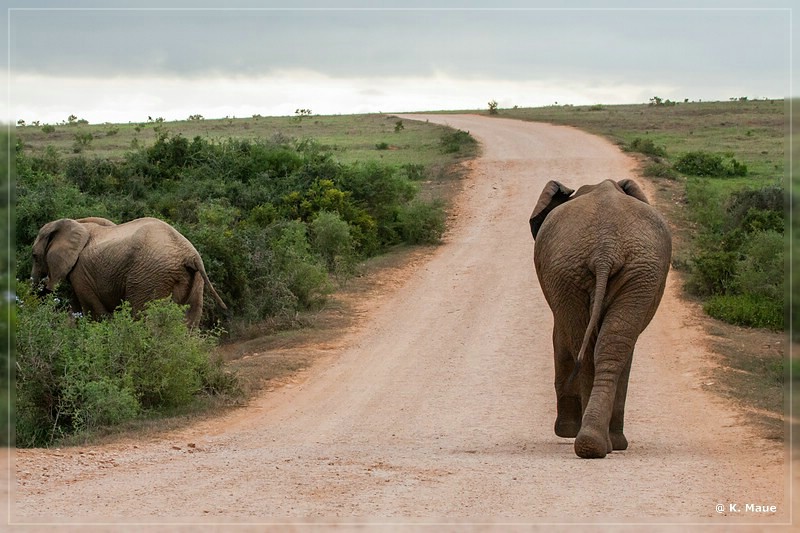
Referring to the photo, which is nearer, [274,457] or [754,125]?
[274,457]

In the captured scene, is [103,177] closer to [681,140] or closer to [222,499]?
[222,499]

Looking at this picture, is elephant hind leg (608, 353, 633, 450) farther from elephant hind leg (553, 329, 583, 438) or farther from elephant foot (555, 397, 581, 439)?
elephant foot (555, 397, 581, 439)

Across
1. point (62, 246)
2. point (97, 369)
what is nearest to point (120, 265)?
point (62, 246)

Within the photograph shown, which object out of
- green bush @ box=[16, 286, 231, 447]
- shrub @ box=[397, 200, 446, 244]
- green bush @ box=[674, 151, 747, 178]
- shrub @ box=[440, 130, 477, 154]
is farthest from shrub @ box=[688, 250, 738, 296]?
shrub @ box=[440, 130, 477, 154]

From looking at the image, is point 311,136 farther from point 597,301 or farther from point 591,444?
point 591,444

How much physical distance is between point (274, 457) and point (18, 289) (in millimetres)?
5398

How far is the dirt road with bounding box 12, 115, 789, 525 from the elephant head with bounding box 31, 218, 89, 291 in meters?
3.58

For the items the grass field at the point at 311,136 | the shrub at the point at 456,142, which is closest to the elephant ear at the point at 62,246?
the grass field at the point at 311,136

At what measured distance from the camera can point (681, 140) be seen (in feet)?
134

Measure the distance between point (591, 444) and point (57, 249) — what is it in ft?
28.1

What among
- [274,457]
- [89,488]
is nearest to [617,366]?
[274,457]

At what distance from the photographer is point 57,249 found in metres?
14.0

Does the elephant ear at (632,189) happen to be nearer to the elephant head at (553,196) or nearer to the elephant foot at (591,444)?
the elephant head at (553,196)

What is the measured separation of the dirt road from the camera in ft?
20.7
